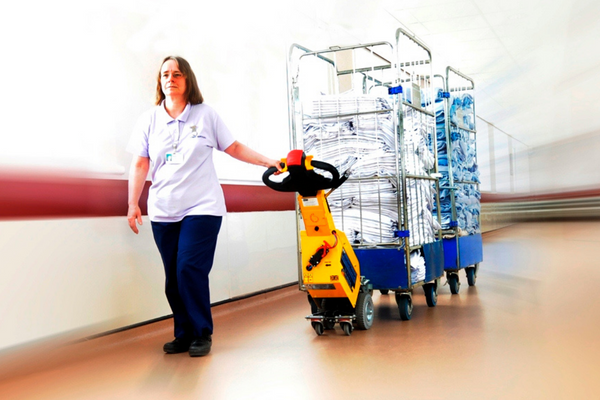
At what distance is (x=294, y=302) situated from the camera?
4.68 m

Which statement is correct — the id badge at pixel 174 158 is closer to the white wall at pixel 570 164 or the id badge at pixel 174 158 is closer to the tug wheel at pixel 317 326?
the tug wheel at pixel 317 326

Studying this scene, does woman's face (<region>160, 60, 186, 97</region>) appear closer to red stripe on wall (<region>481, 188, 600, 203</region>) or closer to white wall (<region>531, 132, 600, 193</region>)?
red stripe on wall (<region>481, 188, 600, 203</region>)

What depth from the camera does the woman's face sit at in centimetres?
309

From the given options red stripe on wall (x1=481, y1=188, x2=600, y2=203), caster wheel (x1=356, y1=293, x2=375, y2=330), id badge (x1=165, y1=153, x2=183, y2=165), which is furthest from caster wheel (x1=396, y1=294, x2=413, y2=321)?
red stripe on wall (x1=481, y1=188, x2=600, y2=203)

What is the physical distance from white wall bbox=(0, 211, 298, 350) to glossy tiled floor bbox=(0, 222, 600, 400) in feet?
0.41

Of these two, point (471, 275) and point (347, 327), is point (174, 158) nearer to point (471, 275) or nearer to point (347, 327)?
point (347, 327)

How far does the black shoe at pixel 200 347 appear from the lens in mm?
2916

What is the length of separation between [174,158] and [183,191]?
0.58 ft

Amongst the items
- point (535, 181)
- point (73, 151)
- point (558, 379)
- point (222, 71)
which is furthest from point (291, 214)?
point (535, 181)

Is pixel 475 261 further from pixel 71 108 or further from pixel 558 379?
pixel 71 108

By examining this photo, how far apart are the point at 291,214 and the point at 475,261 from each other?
67.7 inches

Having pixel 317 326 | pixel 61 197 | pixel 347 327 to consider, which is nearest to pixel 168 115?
pixel 61 197

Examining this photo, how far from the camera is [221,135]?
318cm

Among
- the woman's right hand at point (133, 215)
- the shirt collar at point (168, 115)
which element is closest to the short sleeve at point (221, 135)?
the shirt collar at point (168, 115)
